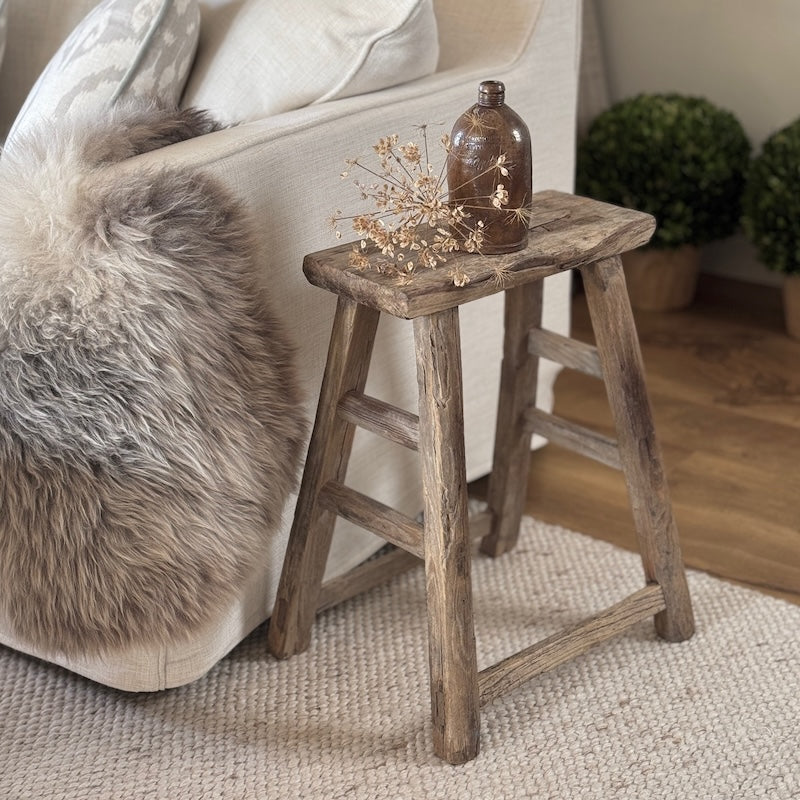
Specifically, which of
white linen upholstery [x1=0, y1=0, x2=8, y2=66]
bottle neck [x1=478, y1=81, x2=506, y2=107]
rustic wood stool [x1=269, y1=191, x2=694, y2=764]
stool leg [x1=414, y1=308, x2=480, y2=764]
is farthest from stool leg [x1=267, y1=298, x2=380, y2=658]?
white linen upholstery [x1=0, y1=0, x2=8, y2=66]

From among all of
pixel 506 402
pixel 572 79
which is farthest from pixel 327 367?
pixel 572 79

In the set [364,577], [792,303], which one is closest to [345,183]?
[364,577]

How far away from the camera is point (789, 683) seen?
1366mm

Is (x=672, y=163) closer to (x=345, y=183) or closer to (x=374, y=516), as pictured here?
(x=345, y=183)

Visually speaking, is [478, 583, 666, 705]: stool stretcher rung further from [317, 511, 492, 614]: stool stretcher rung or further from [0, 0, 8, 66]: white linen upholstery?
[0, 0, 8, 66]: white linen upholstery

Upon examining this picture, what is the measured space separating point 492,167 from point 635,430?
15.1 inches

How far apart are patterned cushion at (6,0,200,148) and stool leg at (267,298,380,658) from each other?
0.38m

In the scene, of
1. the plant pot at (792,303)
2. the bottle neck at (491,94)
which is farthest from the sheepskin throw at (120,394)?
the plant pot at (792,303)

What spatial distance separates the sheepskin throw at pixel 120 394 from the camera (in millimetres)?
1114

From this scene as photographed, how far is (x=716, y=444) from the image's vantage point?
1971mm

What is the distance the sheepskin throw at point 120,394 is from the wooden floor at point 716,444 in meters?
0.72

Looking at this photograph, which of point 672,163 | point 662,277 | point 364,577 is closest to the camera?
point 364,577

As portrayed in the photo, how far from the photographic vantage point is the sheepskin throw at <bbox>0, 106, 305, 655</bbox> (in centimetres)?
111

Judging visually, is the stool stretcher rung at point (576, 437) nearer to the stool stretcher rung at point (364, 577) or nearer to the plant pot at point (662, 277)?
the stool stretcher rung at point (364, 577)
